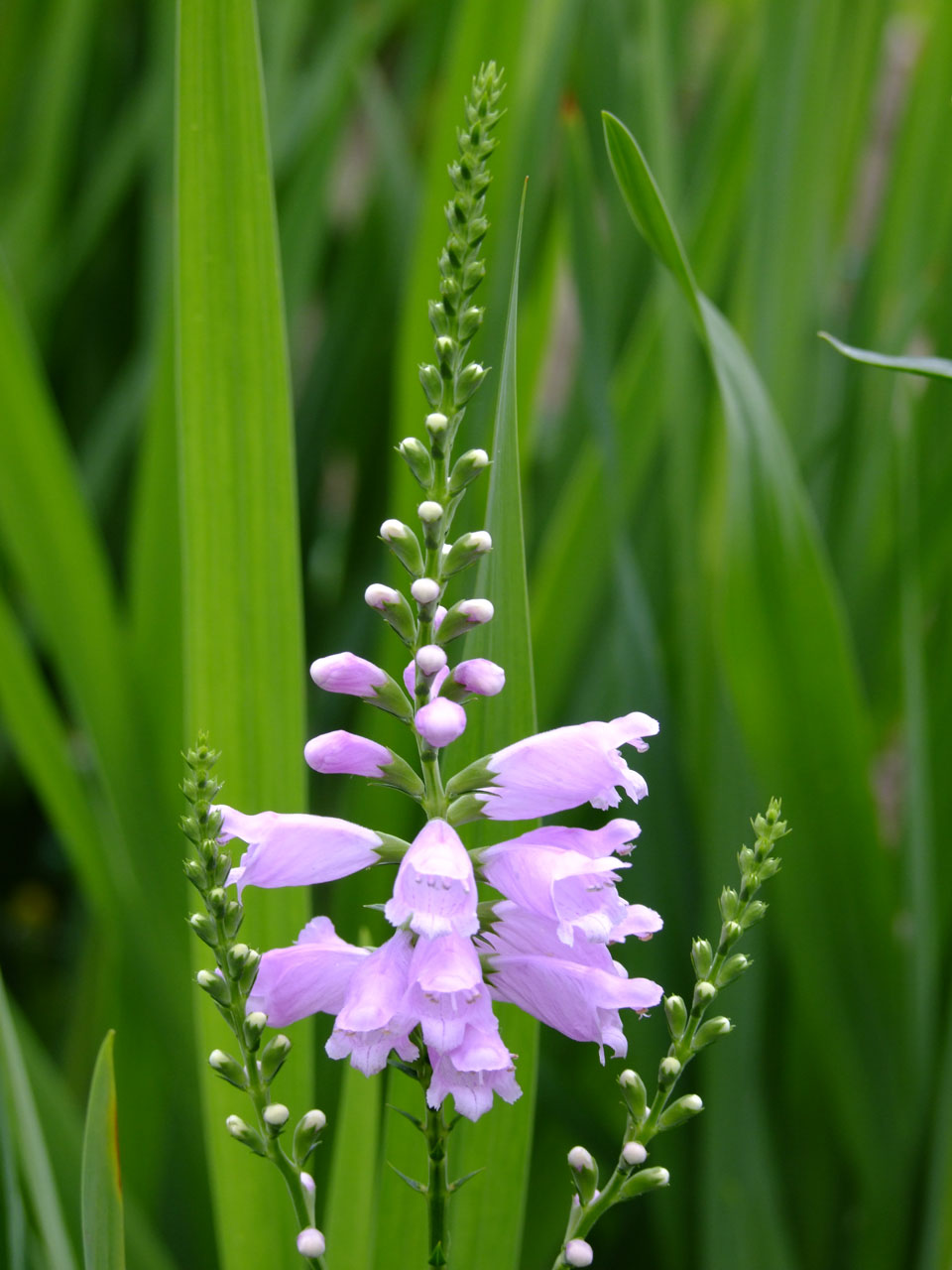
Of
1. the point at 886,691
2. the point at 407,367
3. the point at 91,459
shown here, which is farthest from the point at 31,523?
the point at 886,691

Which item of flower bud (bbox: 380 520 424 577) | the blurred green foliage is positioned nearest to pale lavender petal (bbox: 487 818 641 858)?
flower bud (bbox: 380 520 424 577)

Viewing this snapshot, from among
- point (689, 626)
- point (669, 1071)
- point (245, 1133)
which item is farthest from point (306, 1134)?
point (689, 626)

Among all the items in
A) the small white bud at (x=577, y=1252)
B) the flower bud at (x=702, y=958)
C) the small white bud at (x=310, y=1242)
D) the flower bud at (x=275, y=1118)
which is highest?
the flower bud at (x=702, y=958)

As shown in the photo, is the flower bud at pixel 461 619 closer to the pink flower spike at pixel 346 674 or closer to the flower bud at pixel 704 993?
the pink flower spike at pixel 346 674

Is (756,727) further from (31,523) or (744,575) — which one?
(31,523)

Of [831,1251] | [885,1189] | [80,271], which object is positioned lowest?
[831,1251]

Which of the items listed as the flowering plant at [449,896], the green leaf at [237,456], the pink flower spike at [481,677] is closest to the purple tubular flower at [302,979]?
the flowering plant at [449,896]

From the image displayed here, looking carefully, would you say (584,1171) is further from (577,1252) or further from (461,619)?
(461,619)
